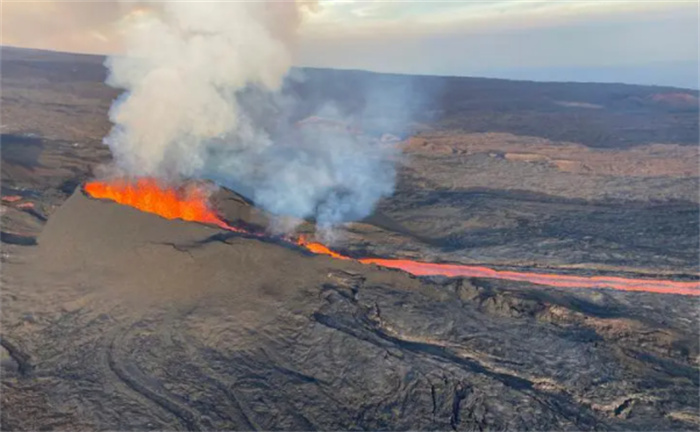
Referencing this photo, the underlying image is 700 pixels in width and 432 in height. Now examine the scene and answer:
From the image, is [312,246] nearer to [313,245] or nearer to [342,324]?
[313,245]

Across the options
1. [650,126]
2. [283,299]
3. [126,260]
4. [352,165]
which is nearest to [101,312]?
[126,260]

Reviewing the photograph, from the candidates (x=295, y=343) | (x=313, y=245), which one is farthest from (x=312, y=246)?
(x=295, y=343)

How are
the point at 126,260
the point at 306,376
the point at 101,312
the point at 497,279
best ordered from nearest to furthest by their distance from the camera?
the point at 306,376 < the point at 101,312 < the point at 126,260 < the point at 497,279

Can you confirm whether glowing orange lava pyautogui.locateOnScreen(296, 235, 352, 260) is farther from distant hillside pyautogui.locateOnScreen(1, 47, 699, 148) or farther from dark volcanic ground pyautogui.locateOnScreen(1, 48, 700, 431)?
distant hillside pyautogui.locateOnScreen(1, 47, 699, 148)

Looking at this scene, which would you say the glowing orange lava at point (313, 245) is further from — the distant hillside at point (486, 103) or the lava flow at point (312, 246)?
the distant hillside at point (486, 103)

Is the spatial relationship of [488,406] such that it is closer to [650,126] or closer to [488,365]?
[488,365]

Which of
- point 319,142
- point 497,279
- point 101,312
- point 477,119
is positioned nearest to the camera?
point 101,312
